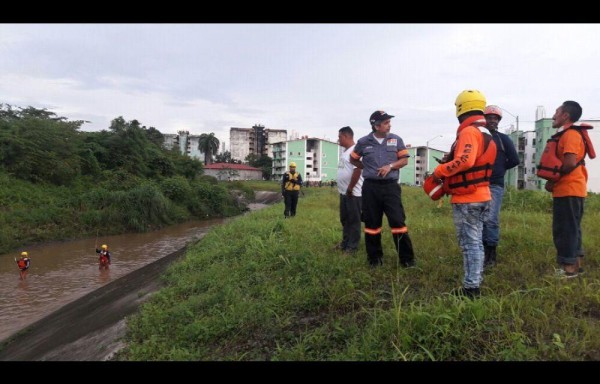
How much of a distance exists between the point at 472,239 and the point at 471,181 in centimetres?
51

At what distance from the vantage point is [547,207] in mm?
9047

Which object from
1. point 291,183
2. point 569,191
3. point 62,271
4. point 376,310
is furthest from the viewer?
point 62,271

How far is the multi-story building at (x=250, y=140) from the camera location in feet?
334

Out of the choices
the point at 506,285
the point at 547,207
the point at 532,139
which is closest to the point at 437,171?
the point at 506,285

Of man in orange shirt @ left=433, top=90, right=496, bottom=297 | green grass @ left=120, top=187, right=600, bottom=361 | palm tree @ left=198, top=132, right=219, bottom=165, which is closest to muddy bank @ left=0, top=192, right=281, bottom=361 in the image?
green grass @ left=120, top=187, right=600, bottom=361

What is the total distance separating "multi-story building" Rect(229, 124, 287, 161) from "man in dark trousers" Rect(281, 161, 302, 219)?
9229cm

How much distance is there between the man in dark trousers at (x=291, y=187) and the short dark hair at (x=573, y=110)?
680 centimetres

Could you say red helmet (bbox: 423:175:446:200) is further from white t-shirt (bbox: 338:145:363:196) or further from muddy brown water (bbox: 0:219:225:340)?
muddy brown water (bbox: 0:219:225:340)

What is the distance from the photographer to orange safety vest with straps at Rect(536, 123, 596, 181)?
11.6 ft

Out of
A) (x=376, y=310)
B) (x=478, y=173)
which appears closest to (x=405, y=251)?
(x=376, y=310)

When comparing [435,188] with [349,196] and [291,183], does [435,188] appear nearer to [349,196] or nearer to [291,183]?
[349,196]

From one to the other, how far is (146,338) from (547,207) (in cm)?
952

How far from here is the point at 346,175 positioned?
540 cm
